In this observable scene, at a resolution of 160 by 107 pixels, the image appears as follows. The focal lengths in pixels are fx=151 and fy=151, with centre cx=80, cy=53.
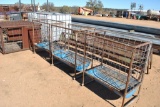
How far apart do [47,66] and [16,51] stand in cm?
289

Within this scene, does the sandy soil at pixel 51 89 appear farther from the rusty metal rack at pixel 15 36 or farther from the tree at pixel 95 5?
the tree at pixel 95 5

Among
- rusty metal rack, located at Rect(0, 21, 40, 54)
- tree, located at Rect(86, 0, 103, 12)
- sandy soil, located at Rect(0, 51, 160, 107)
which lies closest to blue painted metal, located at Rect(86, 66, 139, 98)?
sandy soil, located at Rect(0, 51, 160, 107)

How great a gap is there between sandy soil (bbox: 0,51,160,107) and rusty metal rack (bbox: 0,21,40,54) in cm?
204

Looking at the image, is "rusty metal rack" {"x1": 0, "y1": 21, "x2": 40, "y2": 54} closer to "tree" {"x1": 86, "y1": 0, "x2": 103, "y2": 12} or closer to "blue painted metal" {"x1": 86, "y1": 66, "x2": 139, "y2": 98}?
"blue painted metal" {"x1": 86, "y1": 66, "x2": 139, "y2": 98}

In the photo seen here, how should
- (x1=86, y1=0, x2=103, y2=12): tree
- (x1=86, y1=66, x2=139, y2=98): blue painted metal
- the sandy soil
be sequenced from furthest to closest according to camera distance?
1. (x1=86, y1=0, x2=103, y2=12): tree
2. the sandy soil
3. (x1=86, y1=66, x2=139, y2=98): blue painted metal

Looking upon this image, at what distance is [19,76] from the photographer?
6094 millimetres

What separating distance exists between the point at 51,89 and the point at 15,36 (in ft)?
21.4

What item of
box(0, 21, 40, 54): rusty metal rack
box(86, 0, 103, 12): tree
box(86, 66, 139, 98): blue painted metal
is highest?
box(86, 0, 103, 12): tree

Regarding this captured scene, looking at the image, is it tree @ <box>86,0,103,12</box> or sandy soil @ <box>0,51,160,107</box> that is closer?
sandy soil @ <box>0,51,160,107</box>

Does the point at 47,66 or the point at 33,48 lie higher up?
the point at 33,48

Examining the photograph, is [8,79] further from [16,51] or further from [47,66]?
[16,51]

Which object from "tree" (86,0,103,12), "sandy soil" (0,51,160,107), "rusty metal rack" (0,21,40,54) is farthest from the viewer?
"tree" (86,0,103,12)

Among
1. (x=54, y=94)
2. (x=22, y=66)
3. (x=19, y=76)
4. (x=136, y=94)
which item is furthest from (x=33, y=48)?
(x=136, y=94)

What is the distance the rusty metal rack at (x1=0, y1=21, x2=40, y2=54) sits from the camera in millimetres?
8406
